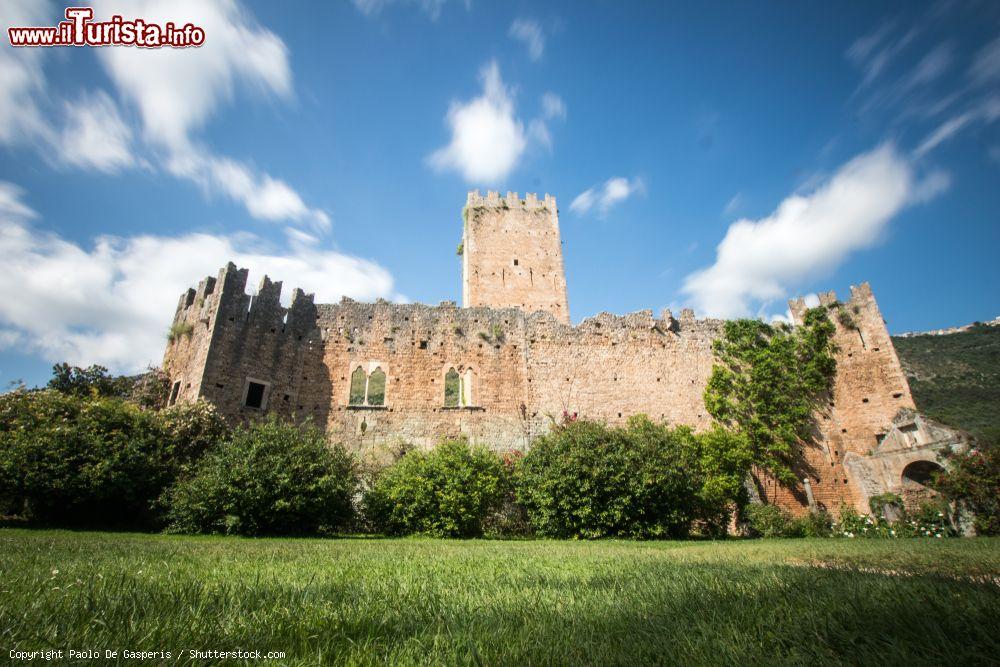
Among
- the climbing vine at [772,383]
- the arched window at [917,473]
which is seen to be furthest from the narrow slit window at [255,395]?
the arched window at [917,473]

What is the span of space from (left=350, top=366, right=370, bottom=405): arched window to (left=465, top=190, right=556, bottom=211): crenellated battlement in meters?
16.6

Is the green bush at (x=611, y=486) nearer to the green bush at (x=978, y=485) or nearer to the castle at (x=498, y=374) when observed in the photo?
the castle at (x=498, y=374)

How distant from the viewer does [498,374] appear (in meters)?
19.0

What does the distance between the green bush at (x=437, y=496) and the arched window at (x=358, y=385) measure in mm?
5445

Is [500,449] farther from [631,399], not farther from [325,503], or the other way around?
[325,503]

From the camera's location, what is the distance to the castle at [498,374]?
16.1 meters

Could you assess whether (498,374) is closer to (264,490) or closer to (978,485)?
(264,490)

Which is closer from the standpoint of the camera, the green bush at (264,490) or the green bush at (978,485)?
the green bush at (264,490)

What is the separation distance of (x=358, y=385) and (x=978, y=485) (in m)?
19.4

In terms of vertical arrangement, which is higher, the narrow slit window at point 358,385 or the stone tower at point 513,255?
the stone tower at point 513,255

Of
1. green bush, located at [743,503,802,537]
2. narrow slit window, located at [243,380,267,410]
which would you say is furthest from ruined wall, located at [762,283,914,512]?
narrow slit window, located at [243,380,267,410]

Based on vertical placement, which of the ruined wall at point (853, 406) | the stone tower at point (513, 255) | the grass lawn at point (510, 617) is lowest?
the grass lawn at point (510, 617)

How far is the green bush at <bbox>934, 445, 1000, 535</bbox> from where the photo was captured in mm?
12195

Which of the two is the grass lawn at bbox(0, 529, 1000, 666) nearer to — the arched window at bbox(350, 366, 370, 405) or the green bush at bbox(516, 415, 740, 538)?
the green bush at bbox(516, 415, 740, 538)
